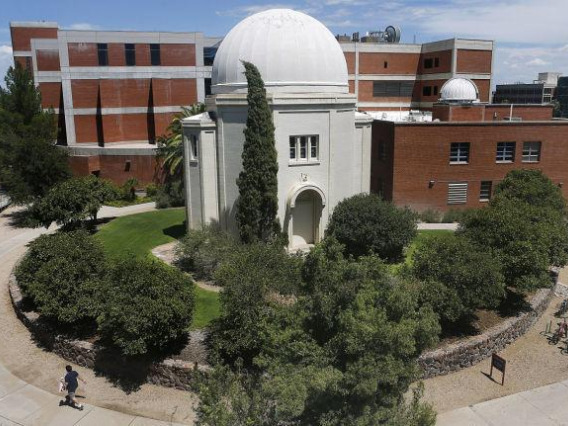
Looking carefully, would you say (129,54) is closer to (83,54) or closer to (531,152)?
(83,54)

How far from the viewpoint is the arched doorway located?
2639 cm

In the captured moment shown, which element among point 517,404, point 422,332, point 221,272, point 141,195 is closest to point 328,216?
point 221,272

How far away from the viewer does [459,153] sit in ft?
117

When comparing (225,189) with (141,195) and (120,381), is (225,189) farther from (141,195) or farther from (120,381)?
(141,195)

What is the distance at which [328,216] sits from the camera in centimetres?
2658

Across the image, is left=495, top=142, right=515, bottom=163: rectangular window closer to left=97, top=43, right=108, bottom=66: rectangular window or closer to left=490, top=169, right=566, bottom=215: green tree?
left=490, top=169, right=566, bottom=215: green tree

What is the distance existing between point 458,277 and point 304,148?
11012 mm

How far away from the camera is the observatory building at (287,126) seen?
81.0ft

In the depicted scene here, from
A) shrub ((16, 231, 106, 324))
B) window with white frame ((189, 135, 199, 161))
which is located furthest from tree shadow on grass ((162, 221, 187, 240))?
shrub ((16, 231, 106, 324))

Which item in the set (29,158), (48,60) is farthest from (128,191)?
(48,60)

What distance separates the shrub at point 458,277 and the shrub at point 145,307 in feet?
27.7

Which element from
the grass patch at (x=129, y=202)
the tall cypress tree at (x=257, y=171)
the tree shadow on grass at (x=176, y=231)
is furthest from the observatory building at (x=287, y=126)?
the grass patch at (x=129, y=202)

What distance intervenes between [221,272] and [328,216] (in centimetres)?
1026

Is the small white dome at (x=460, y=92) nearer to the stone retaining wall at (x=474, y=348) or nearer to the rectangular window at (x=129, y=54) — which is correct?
the stone retaining wall at (x=474, y=348)
